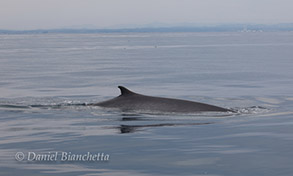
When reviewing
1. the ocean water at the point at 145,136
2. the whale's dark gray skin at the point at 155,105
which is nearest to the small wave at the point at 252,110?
the ocean water at the point at 145,136

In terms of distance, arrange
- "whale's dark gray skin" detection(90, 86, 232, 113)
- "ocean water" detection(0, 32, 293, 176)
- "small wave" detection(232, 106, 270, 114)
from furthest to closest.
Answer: "small wave" detection(232, 106, 270, 114) < "whale's dark gray skin" detection(90, 86, 232, 113) < "ocean water" detection(0, 32, 293, 176)

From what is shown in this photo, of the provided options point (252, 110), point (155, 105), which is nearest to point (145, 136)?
point (155, 105)

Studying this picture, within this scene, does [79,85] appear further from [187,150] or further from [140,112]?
[187,150]

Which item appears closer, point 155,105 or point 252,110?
point 155,105

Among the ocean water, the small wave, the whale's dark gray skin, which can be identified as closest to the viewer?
the ocean water

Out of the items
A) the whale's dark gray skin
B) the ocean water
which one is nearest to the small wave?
the ocean water

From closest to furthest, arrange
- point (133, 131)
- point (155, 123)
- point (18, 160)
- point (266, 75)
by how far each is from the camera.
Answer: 1. point (18, 160)
2. point (133, 131)
3. point (155, 123)
4. point (266, 75)

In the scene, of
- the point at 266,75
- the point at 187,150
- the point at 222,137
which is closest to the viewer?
the point at 187,150

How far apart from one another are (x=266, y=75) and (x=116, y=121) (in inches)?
582

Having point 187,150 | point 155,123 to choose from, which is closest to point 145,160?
point 187,150

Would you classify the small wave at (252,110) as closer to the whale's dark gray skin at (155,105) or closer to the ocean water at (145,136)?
the ocean water at (145,136)

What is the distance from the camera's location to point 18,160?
734 centimetres

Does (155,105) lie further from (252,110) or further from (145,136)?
(145,136)

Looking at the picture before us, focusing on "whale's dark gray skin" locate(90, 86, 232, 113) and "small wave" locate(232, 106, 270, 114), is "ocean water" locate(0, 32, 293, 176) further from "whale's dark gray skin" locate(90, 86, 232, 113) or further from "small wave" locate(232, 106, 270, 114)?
"whale's dark gray skin" locate(90, 86, 232, 113)
